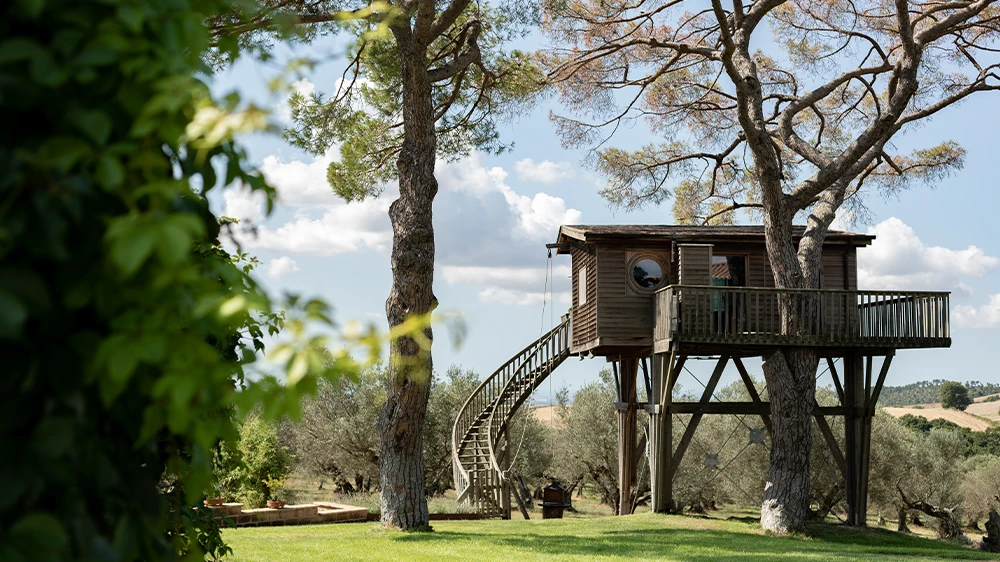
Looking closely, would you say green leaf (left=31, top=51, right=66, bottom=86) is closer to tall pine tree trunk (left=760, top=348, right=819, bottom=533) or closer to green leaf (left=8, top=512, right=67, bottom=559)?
green leaf (left=8, top=512, right=67, bottom=559)

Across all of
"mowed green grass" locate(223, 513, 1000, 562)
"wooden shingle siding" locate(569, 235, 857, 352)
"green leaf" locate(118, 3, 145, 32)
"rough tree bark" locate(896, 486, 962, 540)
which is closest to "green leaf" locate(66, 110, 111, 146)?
"green leaf" locate(118, 3, 145, 32)

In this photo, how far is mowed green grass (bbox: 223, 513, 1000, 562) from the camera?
9.84 metres

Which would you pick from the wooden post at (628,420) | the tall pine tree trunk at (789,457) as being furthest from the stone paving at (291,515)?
the wooden post at (628,420)

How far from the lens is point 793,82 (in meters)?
20.8

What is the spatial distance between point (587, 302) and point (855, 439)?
659 cm

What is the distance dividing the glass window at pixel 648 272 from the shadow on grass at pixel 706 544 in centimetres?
626

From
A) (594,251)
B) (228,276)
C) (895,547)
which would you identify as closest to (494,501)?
(594,251)

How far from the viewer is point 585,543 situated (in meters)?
11.8

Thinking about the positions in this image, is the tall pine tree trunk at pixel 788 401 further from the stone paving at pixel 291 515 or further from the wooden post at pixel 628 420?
the stone paving at pixel 291 515

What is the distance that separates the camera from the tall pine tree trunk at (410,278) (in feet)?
42.3

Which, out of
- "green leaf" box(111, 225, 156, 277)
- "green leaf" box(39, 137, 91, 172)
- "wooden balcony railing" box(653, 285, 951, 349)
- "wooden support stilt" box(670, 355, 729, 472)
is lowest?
"wooden support stilt" box(670, 355, 729, 472)

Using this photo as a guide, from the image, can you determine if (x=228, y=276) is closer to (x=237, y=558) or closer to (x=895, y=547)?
(x=237, y=558)

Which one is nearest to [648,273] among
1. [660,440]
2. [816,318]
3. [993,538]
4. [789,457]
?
[660,440]

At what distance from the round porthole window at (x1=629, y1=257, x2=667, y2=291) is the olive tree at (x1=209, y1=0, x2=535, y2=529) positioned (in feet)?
15.1
